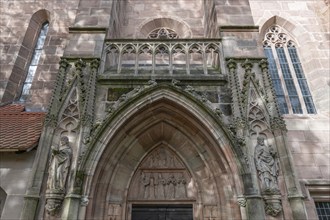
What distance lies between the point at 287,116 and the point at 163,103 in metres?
3.85

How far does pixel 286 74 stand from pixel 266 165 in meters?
4.47

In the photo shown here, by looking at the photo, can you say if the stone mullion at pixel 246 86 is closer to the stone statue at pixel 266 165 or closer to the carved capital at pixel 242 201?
the stone statue at pixel 266 165

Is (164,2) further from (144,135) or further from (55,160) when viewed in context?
(55,160)

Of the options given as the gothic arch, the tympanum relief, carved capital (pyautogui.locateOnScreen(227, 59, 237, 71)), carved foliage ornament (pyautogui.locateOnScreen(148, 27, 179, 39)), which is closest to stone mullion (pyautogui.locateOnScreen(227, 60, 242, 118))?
carved capital (pyautogui.locateOnScreen(227, 59, 237, 71))

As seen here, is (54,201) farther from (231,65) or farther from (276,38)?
(276,38)

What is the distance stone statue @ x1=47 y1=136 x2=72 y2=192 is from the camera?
5031mm

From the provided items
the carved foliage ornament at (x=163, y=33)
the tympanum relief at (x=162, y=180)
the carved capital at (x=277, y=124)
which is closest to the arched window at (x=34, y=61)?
the carved foliage ornament at (x=163, y=33)

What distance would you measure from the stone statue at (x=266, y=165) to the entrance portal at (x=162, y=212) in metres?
1.85

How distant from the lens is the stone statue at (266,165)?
16.6 ft

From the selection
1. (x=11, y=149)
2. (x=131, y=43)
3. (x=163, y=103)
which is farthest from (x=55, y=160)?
(x=131, y=43)

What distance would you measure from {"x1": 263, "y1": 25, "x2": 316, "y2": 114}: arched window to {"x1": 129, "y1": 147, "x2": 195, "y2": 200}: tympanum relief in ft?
12.2

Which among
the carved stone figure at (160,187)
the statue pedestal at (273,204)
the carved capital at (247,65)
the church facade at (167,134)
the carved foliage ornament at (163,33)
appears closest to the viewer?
the statue pedestal at (273,204)

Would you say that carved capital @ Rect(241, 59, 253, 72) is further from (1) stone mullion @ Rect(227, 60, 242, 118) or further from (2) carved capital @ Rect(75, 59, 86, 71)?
(2) carved capital @ Rect(75, 59, 86, 71)

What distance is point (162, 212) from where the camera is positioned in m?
6.04
